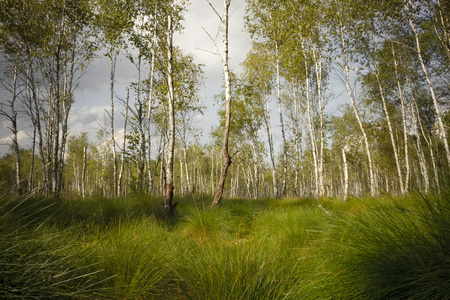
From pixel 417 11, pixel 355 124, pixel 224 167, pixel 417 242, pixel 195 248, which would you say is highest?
pixel 417 11

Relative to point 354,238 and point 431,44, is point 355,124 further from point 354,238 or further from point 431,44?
point 354,238

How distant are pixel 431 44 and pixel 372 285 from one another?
65.3ft

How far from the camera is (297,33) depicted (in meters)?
13.7

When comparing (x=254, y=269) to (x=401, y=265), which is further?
(x=254, y=269)

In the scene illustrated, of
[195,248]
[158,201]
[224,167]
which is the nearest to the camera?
[195,248]

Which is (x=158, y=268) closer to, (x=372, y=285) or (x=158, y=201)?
(x=372, y=285)

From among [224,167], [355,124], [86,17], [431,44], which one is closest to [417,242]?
[224,167]

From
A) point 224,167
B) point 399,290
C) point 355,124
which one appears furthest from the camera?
point 355,124

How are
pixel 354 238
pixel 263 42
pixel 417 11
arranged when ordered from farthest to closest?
pixel 263 42
pixel 417 11
pixel 354 238

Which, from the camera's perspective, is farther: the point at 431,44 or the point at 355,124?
the point at 355,124

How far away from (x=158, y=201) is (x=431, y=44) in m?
19.8

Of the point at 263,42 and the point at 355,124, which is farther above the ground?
the point at 263,42

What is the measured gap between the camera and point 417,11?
11023 mm

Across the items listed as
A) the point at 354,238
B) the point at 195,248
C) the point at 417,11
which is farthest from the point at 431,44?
the point at 195,248
